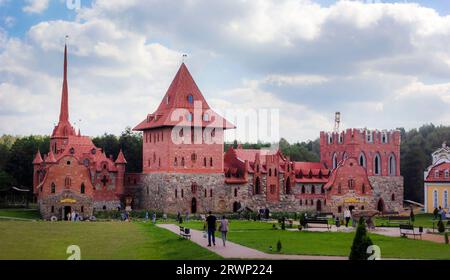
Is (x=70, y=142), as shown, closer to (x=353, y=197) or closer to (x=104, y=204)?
(x=104, y=204)

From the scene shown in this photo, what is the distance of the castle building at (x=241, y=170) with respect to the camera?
6450 centimetres

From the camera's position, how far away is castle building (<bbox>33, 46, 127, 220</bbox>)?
61.9 metres

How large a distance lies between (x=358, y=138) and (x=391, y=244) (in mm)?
41877

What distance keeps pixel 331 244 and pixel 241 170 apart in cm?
3967

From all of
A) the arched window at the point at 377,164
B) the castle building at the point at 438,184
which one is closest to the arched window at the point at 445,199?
the castle building at the point at 438,184

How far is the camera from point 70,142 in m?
70.5

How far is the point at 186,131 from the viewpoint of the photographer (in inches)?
2562

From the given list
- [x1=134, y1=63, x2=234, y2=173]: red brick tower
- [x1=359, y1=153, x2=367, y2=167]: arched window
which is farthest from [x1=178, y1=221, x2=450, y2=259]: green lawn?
[x1=359, y1=153, x2=367, y2=167]: arched window

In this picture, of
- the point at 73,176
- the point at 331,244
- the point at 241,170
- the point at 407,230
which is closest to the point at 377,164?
the point at 241,170
